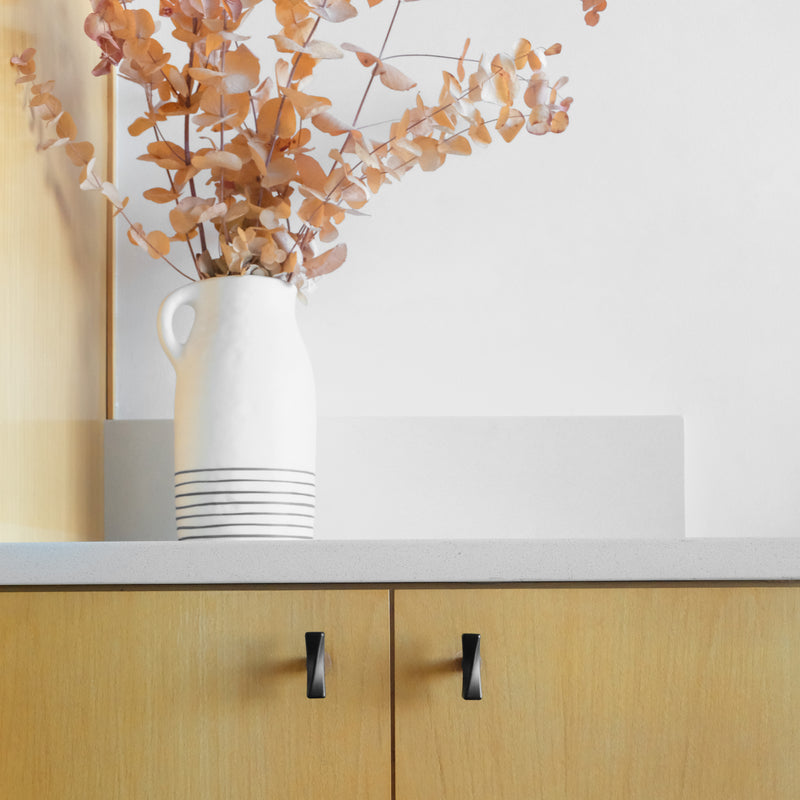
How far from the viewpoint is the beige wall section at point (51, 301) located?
3.10ft

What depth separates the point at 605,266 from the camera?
4.33 ft

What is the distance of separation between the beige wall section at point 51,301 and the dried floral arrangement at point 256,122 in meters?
0.04

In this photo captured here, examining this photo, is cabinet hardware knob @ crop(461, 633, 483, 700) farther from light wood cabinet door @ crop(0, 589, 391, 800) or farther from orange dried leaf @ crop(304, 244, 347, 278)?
orange dried leaf @ crop(304, 244, 347, 278)

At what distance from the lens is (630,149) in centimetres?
134

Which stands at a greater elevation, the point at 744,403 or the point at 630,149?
the point at 630,149

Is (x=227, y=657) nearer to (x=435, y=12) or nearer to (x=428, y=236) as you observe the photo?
(x=428, y=236)

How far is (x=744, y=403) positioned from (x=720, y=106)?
1.31 ft

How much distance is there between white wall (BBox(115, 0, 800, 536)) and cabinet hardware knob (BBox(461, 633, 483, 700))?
1.92 feet

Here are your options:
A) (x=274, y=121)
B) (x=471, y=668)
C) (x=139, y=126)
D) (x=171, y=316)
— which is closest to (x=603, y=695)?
(x=471, y=668)

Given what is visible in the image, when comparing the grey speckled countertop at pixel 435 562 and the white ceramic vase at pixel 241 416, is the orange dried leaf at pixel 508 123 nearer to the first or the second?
the white ceramic vase at pixel 241 416

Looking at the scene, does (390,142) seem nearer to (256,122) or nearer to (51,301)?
(256,122)

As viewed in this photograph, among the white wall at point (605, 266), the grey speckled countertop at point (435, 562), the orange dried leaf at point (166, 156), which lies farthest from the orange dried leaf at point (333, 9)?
the grey speckled countertop at point (435, 562)

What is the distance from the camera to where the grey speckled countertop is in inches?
29.1

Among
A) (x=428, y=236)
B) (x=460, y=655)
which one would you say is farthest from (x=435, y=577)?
(x=428, y=236)
